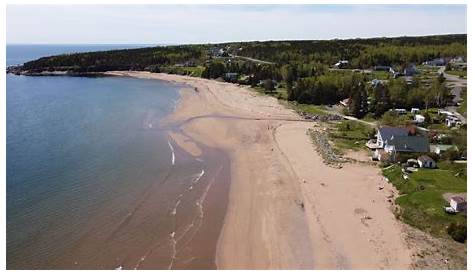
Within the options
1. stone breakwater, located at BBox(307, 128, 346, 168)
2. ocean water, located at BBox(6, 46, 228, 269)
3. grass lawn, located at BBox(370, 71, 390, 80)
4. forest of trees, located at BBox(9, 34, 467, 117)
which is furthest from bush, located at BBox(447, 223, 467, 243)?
grass lawn, located at BBox(370, 71, 390, 80)

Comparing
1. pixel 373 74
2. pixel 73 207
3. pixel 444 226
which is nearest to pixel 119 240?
pixel 73 207

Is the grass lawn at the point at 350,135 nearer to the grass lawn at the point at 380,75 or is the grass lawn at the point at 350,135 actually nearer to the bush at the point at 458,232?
the bush at the point at 458,232

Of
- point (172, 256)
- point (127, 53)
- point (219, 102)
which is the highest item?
point (127, 53)

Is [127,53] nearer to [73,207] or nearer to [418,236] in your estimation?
[73,207]

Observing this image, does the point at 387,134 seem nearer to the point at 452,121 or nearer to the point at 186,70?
the point at 452,121

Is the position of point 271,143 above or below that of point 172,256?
above

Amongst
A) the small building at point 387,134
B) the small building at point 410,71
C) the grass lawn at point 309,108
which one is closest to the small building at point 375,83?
the grass lawn at point 309,108

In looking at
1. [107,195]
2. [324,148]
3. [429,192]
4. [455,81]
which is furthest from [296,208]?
[455,81]

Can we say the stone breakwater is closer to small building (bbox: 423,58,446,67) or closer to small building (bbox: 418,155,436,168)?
small building (bbox: 418,155,436,168)
